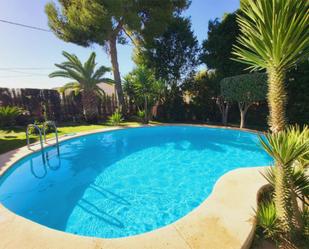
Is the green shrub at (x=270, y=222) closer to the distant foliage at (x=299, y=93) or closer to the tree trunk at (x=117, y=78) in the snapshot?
the distant foliage at (x=299, y=93)

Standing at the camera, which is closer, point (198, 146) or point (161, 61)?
point (198, 146)

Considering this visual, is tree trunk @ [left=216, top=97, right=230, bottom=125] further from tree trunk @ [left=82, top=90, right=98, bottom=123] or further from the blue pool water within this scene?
tree trunk @ [left=82, top=90, right=98, bottom=123]

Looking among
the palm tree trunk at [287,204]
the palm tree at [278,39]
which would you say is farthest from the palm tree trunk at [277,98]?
the palm tree trunk at [287,204]

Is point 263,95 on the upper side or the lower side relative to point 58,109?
upper

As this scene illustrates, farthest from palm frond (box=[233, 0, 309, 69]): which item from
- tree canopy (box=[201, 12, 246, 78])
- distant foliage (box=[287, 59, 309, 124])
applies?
tree canopy (box=[201, 12, 246, 78])

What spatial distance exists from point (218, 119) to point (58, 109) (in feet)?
46.2

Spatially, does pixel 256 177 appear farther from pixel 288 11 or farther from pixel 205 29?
pixel 205 29

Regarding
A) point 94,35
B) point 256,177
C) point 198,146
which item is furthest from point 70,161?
point 94,35

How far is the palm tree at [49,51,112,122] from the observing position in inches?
592

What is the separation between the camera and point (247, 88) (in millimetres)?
11594

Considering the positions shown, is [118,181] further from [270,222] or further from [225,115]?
A: [225,115]

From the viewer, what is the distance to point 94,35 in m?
14.9

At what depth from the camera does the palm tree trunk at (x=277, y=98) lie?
2.51 m

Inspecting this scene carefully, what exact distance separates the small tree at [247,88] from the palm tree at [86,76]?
9932 millimetres
